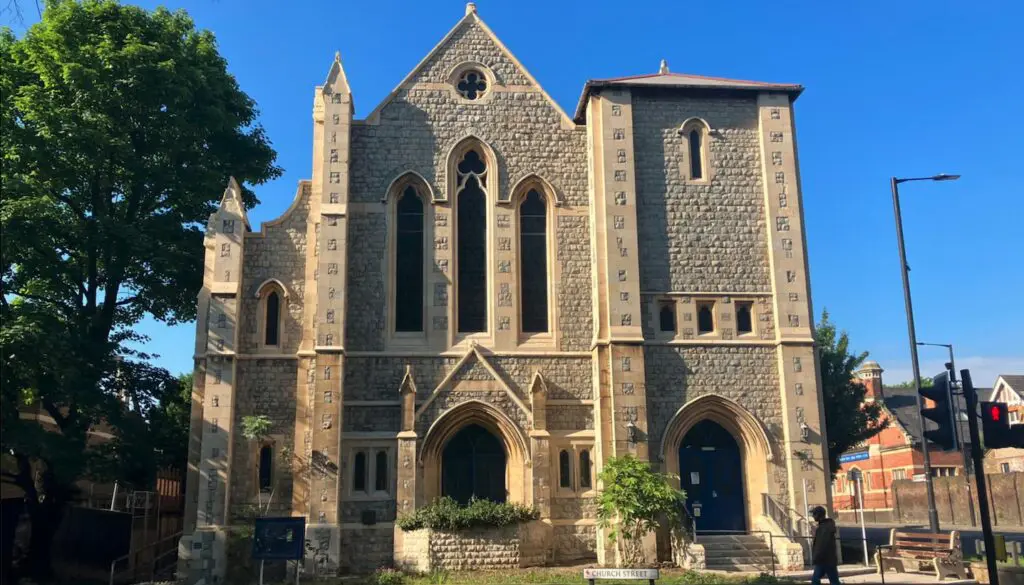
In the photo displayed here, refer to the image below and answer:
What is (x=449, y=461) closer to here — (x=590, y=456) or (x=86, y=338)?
(x=590, y=456)

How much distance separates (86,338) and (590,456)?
1324 cm

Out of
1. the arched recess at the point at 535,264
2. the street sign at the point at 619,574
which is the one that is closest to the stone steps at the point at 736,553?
the street sign at the point at 619,574

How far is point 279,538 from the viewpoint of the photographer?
17531 mm

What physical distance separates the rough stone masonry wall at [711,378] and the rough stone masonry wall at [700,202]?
1680mm

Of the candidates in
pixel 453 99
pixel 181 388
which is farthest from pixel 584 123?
pixel 181 388

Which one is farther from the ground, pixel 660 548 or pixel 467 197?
pixel 467 197

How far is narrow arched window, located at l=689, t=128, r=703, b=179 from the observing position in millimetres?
23281

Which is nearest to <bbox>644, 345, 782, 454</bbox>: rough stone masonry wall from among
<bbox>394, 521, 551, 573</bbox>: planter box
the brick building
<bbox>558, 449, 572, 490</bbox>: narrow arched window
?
<bbox>558, 449, 572, 490</bbox>: narrow arched window

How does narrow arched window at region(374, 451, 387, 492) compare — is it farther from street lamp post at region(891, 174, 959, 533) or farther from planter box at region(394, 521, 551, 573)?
street lamp post at region(891, 174, 959, 533)

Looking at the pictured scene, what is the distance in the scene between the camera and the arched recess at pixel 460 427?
2106 cm

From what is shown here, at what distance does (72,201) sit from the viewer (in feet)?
75.9

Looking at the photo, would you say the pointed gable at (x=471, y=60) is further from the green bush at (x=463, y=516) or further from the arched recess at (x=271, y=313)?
the green bush at (x=463, y=516)

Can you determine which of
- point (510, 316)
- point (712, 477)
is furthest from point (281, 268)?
point (712, 477)

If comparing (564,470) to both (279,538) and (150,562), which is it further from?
(150,562)
